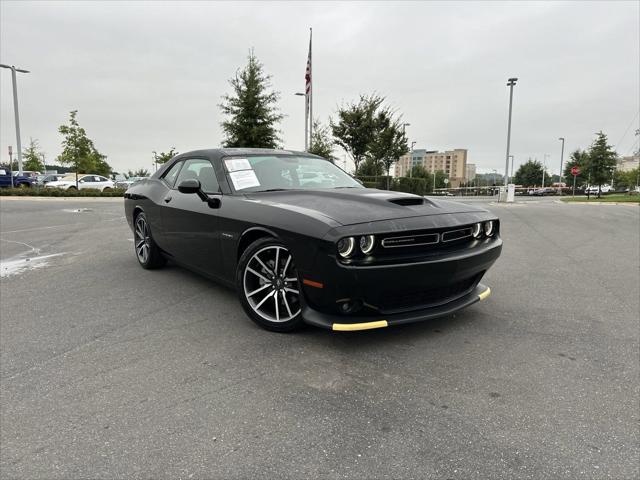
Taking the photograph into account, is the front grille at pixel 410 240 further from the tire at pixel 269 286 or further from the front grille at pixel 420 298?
the tire at pixel 269 286

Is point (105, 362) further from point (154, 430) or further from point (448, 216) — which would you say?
point (448, 216)

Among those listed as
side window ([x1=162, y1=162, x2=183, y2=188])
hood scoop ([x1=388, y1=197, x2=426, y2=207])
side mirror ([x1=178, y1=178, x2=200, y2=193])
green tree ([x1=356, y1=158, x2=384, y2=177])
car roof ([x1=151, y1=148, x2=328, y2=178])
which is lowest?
hood scoop ([x1=388, y1=197, x2=426, y2=207])

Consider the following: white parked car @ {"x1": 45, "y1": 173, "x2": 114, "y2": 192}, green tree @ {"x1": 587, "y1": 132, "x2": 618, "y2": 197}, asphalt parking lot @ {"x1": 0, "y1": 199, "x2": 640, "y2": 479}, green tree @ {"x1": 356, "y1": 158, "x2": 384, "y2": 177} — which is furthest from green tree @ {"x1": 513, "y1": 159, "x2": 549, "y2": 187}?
asphalt parking lot @ {"x1": 0, "y1": 199, "x2": 640, "y2": 479}

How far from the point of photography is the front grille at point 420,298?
9.25 ft

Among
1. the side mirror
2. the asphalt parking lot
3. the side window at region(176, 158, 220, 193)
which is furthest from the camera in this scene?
the side window at region(176, 158, 220, 193)

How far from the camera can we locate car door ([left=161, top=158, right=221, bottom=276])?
3.78m

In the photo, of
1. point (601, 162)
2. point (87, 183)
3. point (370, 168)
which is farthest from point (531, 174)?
point (87, 183)

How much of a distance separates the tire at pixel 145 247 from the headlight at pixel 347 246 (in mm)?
3090

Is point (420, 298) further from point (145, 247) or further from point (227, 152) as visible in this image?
point (145, 247)

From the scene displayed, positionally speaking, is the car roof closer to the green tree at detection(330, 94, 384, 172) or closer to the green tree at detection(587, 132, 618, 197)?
the green tree at detection(330, 94, 384, 172)

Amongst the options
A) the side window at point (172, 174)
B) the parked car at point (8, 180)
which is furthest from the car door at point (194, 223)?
the parked car at point (8, 180)

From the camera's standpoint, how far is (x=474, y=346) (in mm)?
3016

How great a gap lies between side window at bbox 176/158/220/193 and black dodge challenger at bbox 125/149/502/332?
16mm

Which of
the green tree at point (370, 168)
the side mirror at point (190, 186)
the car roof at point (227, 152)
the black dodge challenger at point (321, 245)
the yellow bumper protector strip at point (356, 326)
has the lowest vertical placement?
the yellow bumper protector strip at point (356, 326)
